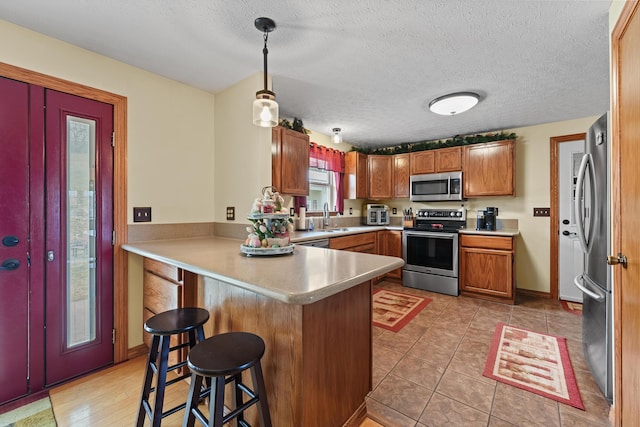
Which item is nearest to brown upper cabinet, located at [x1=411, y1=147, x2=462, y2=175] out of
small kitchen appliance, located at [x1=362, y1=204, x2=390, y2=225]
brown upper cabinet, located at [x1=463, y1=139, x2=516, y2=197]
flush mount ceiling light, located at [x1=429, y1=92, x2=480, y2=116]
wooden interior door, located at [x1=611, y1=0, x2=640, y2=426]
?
brown upper cabinet, located at [x1=463, y1=139, x2=516, y2=197]

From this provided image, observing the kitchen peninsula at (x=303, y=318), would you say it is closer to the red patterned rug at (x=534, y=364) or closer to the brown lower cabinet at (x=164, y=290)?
the brown lower cabinet at (x=164, y=290)

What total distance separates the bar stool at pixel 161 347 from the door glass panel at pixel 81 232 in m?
1.01

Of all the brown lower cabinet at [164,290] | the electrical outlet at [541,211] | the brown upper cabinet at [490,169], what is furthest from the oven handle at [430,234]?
the brown lower cabinet at [164,290]

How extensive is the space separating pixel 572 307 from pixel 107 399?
4606 mm

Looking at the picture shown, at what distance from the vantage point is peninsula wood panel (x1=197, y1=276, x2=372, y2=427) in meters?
1.16

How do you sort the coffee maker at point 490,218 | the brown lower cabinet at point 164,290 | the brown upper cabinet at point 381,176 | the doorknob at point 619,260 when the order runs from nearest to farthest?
the doorknob at point 619,260 → the brown lower cabinet at point 164,290 → the coffee maker at point 490,218 → the brown upper cabinet at point 381,176

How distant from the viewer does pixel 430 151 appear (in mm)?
4105

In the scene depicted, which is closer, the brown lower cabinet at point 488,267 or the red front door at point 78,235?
the red front door at point 78,235

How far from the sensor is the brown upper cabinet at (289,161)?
107 inches

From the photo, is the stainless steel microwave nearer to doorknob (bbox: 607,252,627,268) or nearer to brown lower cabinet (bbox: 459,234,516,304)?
brown lower cabinet (bbox: 459,234,516,304)

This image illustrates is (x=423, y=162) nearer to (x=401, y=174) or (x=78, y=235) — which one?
(x=401, y=174)

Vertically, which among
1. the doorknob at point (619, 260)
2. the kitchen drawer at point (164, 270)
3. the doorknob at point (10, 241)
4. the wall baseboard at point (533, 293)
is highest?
the doorknob at point (10, 241)

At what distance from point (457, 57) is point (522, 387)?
93.2 inches

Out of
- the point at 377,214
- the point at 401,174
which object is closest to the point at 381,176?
the point at 401,174
